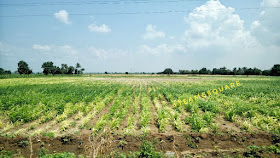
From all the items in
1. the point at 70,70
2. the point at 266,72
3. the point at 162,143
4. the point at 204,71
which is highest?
the point at 204,71

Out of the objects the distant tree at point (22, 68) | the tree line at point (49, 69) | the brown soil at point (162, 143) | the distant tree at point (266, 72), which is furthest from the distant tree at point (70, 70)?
the distant tree at point (266, 72)

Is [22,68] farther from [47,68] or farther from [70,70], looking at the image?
[70,70]

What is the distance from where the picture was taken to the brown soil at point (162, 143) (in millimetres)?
4719

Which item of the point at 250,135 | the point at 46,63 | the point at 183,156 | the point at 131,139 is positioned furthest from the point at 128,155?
the point at 46,63

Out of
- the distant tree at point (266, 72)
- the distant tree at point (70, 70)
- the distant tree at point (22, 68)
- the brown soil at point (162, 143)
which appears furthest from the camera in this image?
the distant tree at point (266, 72)

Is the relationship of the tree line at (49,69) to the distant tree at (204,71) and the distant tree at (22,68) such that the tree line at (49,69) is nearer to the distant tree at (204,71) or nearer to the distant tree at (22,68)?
the distant tree at (22,68)

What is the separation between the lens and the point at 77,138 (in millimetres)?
5406

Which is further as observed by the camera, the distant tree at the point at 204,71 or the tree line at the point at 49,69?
the distant tree at the point at 204,71

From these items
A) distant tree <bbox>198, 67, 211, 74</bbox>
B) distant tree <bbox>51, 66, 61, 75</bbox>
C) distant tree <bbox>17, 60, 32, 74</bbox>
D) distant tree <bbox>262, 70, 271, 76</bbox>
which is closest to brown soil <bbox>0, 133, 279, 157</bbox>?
distant tree <bbox>17, 60, 32, 74</bbox>

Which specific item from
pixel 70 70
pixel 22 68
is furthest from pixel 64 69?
pixel 22 68

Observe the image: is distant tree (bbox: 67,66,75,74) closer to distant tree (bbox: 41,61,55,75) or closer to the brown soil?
distant tree (bbox: 41,61,55,75)

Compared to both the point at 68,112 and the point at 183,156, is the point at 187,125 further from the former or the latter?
the point at 68,112

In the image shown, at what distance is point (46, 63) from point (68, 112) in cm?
11337

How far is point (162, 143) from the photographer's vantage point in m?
5.20
